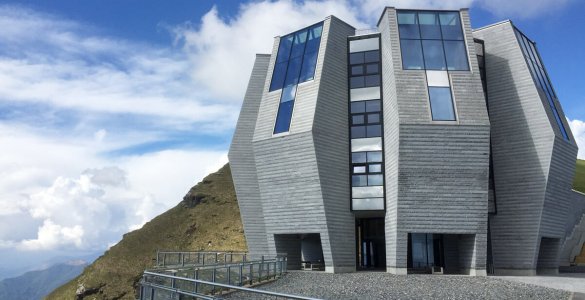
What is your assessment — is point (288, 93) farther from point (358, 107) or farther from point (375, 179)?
point (375, 179)

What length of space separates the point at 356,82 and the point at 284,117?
5.81 metres

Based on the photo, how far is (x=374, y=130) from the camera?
30.1 metres

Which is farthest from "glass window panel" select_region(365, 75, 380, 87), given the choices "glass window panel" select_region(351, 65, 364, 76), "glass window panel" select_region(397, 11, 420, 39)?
"glass window panel" select_region(397, 11, 420, 39)

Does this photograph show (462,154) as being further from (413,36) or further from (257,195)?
(257,195)

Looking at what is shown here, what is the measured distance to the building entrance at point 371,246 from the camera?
108ft

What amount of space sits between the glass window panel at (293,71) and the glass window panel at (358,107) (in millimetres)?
4227

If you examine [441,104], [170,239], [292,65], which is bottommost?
[170,239]

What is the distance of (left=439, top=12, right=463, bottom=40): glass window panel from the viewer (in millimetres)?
29359

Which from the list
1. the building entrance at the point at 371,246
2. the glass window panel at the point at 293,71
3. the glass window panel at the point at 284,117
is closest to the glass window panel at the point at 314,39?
the glass window panel at the point at 293,71

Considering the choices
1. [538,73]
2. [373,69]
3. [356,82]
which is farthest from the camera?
[538,73]

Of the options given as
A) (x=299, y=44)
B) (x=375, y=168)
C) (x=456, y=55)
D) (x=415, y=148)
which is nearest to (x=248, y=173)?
(x=375, y=168)

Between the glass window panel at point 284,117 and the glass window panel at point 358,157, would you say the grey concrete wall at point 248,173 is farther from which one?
the glass window panel at point 358,157

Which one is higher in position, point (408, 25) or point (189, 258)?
point (408, 25)

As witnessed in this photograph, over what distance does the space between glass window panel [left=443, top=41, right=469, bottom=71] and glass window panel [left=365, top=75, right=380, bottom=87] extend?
470 cm
